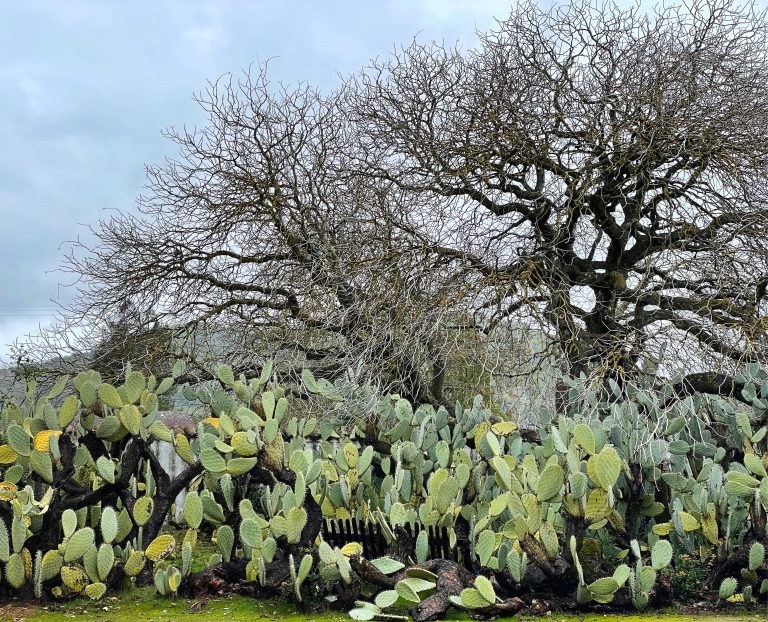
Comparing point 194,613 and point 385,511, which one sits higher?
point 385,511

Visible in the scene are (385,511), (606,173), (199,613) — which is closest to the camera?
(199,613)

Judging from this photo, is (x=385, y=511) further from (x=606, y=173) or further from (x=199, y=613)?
(x=606, y=173)

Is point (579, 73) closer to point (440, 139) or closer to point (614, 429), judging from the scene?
point (440, 139)

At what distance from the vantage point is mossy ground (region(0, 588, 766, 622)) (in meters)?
4.53

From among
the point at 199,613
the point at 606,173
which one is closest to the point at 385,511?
the point at 199,613

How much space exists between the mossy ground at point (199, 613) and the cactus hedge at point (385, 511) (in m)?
0.10

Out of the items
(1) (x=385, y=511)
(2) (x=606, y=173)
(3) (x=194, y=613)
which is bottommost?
(3) (x=194, y=613)

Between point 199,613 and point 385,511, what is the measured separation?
135 cm

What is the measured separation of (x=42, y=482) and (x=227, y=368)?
149cm

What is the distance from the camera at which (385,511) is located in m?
5.27

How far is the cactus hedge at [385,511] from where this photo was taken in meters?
4.65

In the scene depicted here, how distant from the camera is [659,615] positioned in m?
4.64

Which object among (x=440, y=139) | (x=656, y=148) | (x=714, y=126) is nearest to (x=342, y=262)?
(x=440, y=139)

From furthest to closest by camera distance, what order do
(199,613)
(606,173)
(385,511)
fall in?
(606,173) < (385,511) < (199,613)
